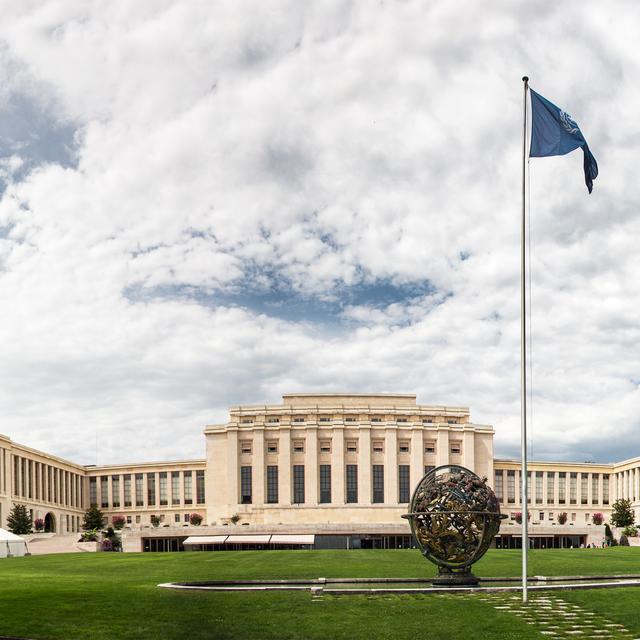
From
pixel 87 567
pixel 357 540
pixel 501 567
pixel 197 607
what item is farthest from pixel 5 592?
pixel 357 540

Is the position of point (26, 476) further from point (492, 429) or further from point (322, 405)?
point (492, 429)

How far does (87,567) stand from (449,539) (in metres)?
30.9

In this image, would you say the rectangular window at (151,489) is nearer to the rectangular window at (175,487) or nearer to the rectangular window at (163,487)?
the rectangular window at (163,487)

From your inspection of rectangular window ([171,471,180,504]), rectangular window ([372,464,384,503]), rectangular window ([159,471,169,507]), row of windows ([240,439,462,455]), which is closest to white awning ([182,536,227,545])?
row of windows ([240,439,462,455])

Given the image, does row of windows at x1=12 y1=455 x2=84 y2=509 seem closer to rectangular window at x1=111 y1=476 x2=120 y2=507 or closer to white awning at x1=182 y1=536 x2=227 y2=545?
rectangular window at x1=111 y1=476 x2=120 y2=507

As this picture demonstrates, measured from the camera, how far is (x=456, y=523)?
34.0 meters

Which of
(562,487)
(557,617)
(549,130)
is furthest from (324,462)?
(557,617)

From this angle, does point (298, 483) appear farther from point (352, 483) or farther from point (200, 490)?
point (200, 490)

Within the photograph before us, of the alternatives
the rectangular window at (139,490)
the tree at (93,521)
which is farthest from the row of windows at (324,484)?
the rectangular window at (139,490)

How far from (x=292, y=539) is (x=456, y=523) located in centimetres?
5802

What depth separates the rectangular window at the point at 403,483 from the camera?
117 metres

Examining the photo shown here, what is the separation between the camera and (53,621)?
24.5 meters

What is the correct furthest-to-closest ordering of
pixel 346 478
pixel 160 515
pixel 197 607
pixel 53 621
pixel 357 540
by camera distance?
pixel 160 515
pixel 346 478
pixel 357 540
pixel 197 607
pixel 53 621

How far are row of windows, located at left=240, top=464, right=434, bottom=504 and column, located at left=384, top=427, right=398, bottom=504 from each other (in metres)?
0.73
